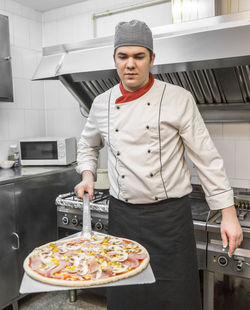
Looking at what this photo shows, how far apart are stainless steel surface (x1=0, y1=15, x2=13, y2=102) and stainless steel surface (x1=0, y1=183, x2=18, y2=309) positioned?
737 millimetres

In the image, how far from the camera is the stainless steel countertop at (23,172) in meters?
2.30

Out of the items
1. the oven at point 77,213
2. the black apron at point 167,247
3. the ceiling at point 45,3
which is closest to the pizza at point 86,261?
the black apron at point 167,247

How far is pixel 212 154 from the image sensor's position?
1.49 m

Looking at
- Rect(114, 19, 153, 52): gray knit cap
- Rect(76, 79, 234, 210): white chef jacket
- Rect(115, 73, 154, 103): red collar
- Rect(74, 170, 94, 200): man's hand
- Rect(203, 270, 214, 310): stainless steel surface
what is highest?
Rect(114, 19, 153, 52): gray knit cap

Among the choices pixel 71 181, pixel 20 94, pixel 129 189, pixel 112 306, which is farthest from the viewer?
pixel 20 94

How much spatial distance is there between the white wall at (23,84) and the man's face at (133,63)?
5.58ft

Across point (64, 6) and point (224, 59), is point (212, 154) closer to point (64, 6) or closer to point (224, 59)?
point (224, 59)

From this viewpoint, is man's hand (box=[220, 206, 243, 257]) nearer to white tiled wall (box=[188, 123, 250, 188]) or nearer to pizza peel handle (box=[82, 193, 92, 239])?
pizza peel handle (box=[82, 193, 92, 239])

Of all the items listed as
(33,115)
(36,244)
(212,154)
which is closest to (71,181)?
(36,244)

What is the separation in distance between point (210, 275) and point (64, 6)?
8.22ft

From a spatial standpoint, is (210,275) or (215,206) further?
(210,275)

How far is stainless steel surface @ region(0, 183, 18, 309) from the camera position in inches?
88.5

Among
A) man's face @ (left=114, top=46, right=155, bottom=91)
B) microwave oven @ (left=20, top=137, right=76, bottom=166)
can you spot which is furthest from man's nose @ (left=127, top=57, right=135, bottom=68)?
microwave oven @ (left=20, top=137, right=76, bottom=166)

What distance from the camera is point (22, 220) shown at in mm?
2379
